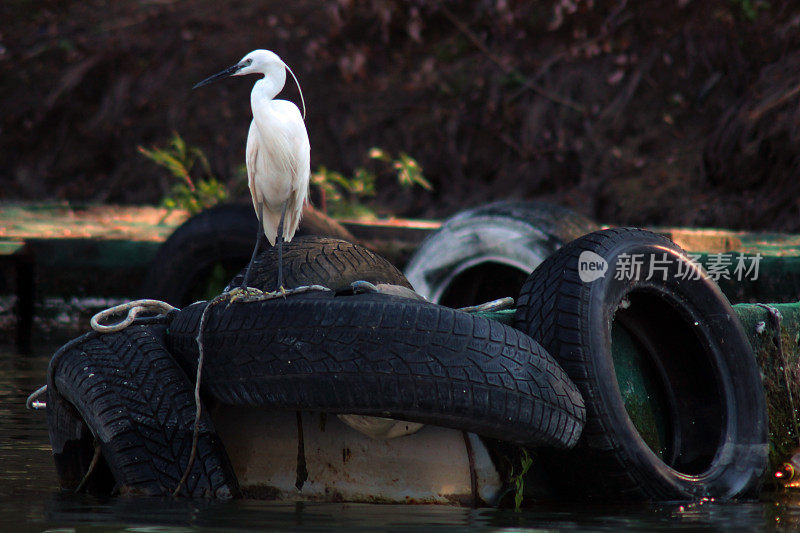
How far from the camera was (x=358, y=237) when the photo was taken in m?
6.79

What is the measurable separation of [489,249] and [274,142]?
181 centimetres

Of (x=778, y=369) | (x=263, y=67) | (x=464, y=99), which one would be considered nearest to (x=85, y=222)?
(x=464, y=99)

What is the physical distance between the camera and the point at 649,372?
3910 mm

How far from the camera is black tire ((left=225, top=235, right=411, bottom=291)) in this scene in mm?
→ 3869

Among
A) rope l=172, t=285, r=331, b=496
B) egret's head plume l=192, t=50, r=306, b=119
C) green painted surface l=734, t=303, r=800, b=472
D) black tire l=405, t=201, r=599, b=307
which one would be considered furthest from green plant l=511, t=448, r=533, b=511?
black tire l=405, t=201, r=599, b=307

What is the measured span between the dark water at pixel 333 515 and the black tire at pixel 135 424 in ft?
0.31

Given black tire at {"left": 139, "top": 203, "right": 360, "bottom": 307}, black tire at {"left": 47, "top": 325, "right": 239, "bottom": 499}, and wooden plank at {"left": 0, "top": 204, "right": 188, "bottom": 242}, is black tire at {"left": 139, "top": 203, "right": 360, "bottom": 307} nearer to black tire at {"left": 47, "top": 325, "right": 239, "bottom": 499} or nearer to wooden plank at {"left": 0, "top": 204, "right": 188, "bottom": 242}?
wooden plank at {"left": 0, "top": 204, "right": 188, "bottom": 242}

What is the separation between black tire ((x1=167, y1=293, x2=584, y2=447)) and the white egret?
18.8 inches

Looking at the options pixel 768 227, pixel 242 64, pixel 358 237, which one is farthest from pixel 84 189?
pixel 242 64

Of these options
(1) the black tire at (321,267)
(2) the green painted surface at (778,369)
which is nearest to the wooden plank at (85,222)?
(1) the black tire at (321,267)

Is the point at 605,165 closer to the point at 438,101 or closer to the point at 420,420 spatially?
the point at 438,101

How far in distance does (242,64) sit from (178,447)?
1.32 meters

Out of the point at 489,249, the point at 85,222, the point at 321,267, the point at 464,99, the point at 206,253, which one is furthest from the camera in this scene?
the point at 464,99

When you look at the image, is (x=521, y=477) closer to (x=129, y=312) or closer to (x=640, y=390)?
(x=640, y=390)
